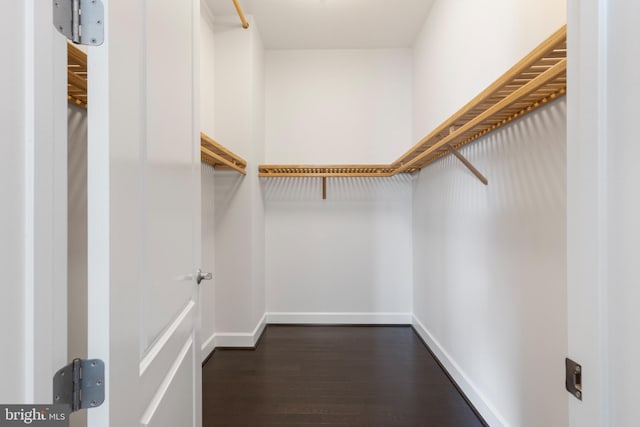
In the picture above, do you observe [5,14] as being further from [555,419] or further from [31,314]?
[555,419]

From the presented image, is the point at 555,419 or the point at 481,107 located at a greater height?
the point at 481,107

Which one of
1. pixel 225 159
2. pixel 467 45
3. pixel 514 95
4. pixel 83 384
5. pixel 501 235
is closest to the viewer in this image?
pixel 83 384

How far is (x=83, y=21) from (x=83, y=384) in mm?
659

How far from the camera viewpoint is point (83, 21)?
0.58 m

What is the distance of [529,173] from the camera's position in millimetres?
1317

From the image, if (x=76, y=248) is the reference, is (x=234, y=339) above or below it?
below

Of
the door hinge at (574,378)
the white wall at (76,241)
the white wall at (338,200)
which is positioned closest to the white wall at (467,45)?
the white wall at (338,200)

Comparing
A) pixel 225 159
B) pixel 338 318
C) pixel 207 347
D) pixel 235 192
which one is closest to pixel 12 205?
pixel 225 159

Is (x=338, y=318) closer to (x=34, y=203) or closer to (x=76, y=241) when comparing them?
(x=76, y=241)

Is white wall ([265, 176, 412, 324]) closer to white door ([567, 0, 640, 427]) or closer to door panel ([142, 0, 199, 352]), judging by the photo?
door panel ([142, 0, 199, 352])

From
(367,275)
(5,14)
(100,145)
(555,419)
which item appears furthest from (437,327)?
(5,14)

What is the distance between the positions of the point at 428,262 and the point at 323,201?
1.17 metres

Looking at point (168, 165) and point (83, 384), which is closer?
point (83, 384)

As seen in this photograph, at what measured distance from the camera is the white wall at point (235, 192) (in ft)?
8.82
